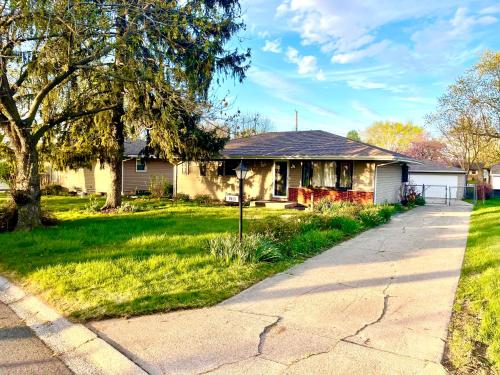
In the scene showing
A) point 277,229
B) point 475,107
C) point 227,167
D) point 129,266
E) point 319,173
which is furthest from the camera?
point 475,107

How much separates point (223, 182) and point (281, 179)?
10.7ft

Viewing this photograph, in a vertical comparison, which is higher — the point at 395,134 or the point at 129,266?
the point at 395,134

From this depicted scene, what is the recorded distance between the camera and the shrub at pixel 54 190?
22688 millimetres

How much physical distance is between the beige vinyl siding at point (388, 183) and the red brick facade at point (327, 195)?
1.81ft

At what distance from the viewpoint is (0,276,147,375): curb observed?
10.5 ft

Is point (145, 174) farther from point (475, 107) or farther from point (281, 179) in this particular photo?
point (475, 107)

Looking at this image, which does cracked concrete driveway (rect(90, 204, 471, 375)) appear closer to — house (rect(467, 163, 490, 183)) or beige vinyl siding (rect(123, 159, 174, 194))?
beige vinyl siding (rect(123, 159, 174, 194))

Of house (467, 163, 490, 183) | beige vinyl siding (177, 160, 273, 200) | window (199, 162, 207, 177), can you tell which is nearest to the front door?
beige vinyl siding (177, 160, 273, 200)

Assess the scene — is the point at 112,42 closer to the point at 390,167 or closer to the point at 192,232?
the point at 192,232

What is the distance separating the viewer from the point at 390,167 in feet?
57.7

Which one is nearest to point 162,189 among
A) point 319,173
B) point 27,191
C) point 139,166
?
point 139,166

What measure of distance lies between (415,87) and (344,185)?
51.5 ft

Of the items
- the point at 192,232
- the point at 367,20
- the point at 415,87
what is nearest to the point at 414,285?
the point at 192,232

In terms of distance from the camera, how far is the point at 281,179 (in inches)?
699
